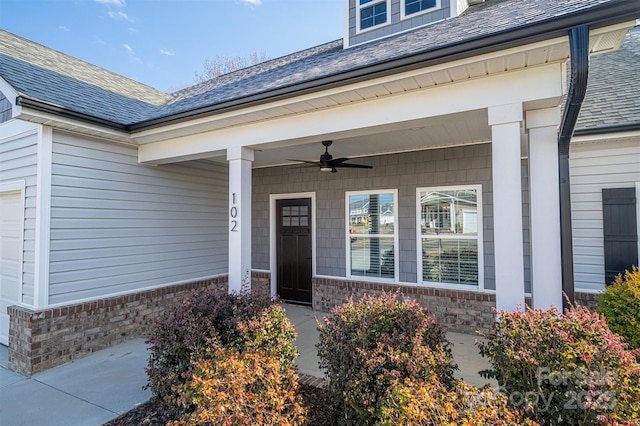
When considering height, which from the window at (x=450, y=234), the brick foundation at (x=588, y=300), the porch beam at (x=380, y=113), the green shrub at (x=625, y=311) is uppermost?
the porch beam at (x=380, y=113)

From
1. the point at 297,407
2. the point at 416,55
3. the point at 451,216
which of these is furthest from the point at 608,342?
the point at 451,216

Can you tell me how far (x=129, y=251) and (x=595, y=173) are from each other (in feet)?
23.5

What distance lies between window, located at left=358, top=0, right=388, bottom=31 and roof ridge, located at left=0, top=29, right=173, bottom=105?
15.4ft

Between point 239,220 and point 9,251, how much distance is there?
3.70 m

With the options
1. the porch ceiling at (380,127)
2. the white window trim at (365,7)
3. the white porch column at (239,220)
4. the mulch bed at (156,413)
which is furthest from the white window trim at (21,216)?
the white window trim at (365,7)

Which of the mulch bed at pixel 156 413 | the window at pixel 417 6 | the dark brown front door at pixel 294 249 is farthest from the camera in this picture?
the dark brown front door at pixel 294 249

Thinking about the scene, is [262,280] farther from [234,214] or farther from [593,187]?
[593,187]

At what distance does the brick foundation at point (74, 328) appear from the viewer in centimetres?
409

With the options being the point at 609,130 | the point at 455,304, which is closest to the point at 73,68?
the point at 455,304

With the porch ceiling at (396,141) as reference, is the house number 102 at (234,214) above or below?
below

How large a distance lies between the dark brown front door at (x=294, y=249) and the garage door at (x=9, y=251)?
4.37m

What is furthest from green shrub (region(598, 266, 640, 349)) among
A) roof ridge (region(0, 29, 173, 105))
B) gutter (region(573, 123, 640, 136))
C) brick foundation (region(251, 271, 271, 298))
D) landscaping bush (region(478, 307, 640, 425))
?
roof ridge (region(0, 29, 173, 105))

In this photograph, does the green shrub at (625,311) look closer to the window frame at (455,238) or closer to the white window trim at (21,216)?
the window frame at (455,238)

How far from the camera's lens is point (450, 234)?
18.2ft
